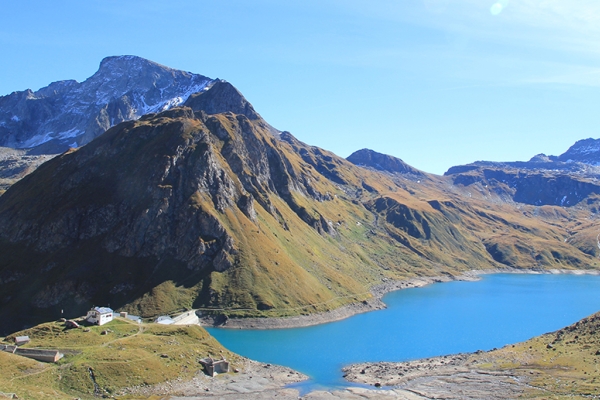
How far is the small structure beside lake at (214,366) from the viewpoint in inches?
3718

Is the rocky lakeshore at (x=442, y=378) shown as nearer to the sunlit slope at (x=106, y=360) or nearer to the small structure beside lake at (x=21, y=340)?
the sunlit slope at (x=106, y=360)

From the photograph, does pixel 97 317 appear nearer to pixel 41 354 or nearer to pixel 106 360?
pixel 41 354

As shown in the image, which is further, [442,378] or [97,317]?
[97,317]

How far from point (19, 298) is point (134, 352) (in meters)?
84.5

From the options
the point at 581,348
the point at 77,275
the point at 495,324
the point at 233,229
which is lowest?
the point at 495,324

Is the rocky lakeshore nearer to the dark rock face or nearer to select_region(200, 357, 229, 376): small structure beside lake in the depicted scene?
select_region(200, 357, 229, 376): small structure beside lake

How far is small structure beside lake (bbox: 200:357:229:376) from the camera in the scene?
94438 millimetres

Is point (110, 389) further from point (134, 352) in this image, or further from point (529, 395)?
point (529, 395)

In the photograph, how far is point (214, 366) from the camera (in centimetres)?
9519

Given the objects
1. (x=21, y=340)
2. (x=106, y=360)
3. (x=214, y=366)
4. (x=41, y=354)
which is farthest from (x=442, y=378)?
(x=21, y=340)

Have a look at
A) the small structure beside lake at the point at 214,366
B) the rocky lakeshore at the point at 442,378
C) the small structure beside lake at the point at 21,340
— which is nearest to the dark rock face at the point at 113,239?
the small structure beside lake at the point at 21,340

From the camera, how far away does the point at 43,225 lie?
181m

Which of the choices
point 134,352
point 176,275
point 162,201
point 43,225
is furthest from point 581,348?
point 43,225

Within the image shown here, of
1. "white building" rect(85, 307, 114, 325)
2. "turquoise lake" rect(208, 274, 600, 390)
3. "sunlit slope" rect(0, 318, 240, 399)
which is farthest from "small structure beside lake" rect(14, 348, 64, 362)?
"turquoise lake" rect(208, 274, 600, 390)
